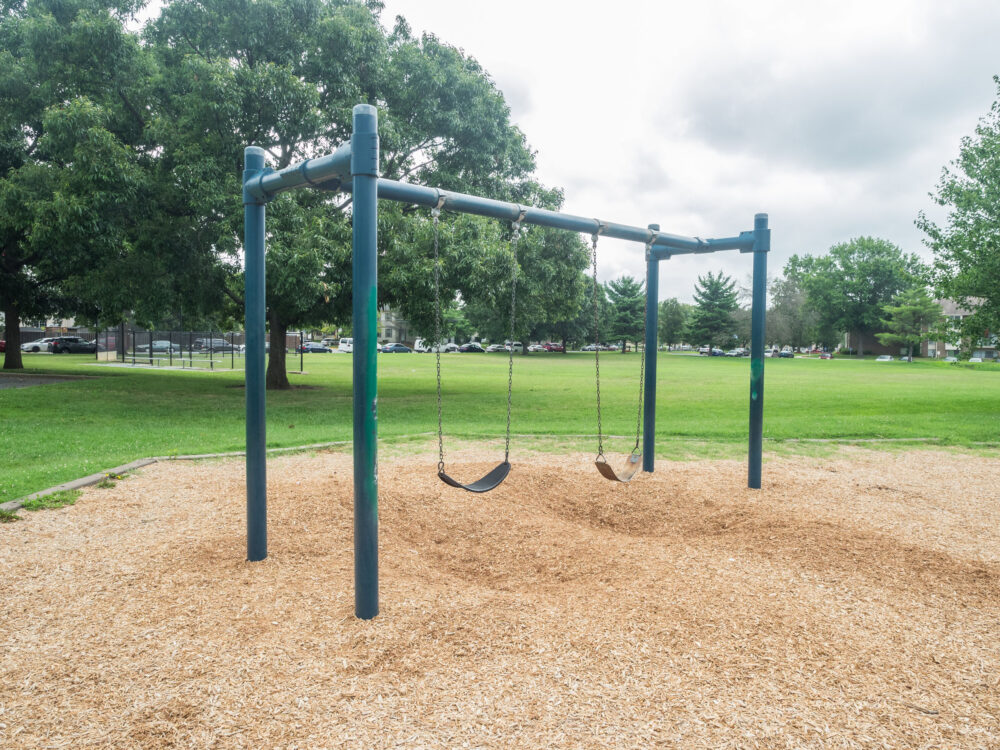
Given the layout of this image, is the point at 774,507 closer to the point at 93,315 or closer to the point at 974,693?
the point at 974,693

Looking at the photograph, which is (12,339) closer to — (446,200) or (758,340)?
(446,200)

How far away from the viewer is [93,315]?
84.3 ft

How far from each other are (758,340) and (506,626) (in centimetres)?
444

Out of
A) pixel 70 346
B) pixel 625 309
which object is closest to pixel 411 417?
pixel 70 346

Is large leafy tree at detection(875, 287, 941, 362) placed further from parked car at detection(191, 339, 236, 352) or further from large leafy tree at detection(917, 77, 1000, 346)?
parked car at detection(191, 339, 236, 352)

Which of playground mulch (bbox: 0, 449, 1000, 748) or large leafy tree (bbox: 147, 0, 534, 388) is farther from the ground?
large leafy tree (bbox: 147, 0, 534, 388)

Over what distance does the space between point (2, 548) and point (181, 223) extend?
36.3 ft

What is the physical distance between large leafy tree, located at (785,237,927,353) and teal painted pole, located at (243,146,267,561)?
76.5 meters

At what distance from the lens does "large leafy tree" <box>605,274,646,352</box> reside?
69.5m

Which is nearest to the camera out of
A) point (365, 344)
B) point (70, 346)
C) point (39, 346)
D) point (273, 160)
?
point (365, 344)

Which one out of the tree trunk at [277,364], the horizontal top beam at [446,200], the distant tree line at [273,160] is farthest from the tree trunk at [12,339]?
the horizontal top beam at [446,200]

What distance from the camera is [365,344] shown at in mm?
3408

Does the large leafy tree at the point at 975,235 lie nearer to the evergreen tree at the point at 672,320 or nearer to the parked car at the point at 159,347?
the parked car at the point at 159,347

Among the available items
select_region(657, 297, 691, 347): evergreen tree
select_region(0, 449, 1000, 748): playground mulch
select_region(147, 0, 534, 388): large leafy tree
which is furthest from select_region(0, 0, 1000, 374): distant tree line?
select_region(657, 297, 691, 347): evergreen tree
